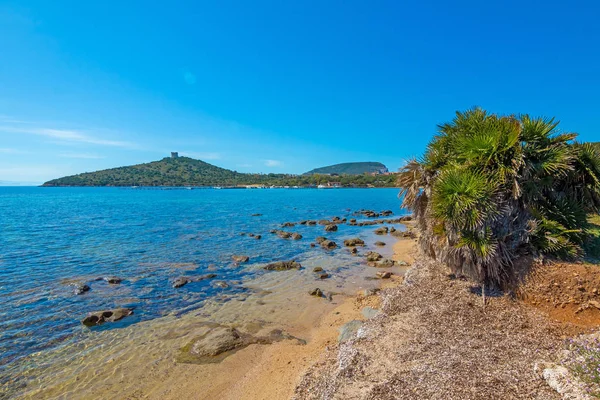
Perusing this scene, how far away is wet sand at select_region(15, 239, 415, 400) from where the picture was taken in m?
8.73

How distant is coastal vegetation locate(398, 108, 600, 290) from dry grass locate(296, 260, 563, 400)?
67.2 inches

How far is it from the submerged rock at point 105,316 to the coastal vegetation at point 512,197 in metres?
14.3

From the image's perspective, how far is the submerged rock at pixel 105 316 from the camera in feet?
42.9

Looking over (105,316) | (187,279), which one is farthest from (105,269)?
(105,316)

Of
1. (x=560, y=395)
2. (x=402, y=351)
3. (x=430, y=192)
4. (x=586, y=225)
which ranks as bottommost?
(x=402, y=351)

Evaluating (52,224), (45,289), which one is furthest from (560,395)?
(52,224)

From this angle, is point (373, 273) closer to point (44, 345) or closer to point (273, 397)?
point (273, 397)

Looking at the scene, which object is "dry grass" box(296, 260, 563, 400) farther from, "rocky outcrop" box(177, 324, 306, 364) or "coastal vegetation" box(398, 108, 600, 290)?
"rocky outcrop" box(177, 324, 306, 364)

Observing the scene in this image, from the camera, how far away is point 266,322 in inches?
520

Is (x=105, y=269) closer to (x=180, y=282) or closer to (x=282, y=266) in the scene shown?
(x=180, y=282)

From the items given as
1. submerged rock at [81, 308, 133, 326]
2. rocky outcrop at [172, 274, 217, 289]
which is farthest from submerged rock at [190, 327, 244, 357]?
rocky outcrop at [172, 274, 217, 289]

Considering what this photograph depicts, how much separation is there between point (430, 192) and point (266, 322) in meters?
8.98

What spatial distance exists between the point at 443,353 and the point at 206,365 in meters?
7.38

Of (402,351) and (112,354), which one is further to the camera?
(112,354)
